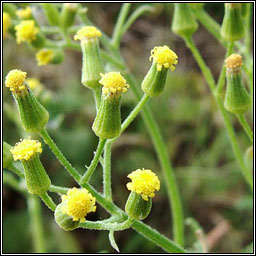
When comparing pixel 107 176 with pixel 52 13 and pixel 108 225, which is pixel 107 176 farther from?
pixel 52 13

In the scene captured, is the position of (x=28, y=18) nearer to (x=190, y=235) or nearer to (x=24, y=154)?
(x=24, y=154)

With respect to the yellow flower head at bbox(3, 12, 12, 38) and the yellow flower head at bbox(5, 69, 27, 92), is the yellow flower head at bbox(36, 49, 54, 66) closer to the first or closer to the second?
the yellow flower head at bbox(3, 12, 12, 38)

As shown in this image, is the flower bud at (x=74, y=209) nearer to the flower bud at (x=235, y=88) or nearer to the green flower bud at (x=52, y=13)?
the flower bud at (x=235, y=88)

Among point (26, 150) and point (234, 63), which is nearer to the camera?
point (26, 150)

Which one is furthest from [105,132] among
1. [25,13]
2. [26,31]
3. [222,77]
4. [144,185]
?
[25,13]

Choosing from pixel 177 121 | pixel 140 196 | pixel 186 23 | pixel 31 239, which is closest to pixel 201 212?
pixel 177 121

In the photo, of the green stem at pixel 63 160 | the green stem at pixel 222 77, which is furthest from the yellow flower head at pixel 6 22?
the green stem at pixel 222 77

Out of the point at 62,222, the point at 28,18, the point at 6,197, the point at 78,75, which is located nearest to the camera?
the point at 62,222
